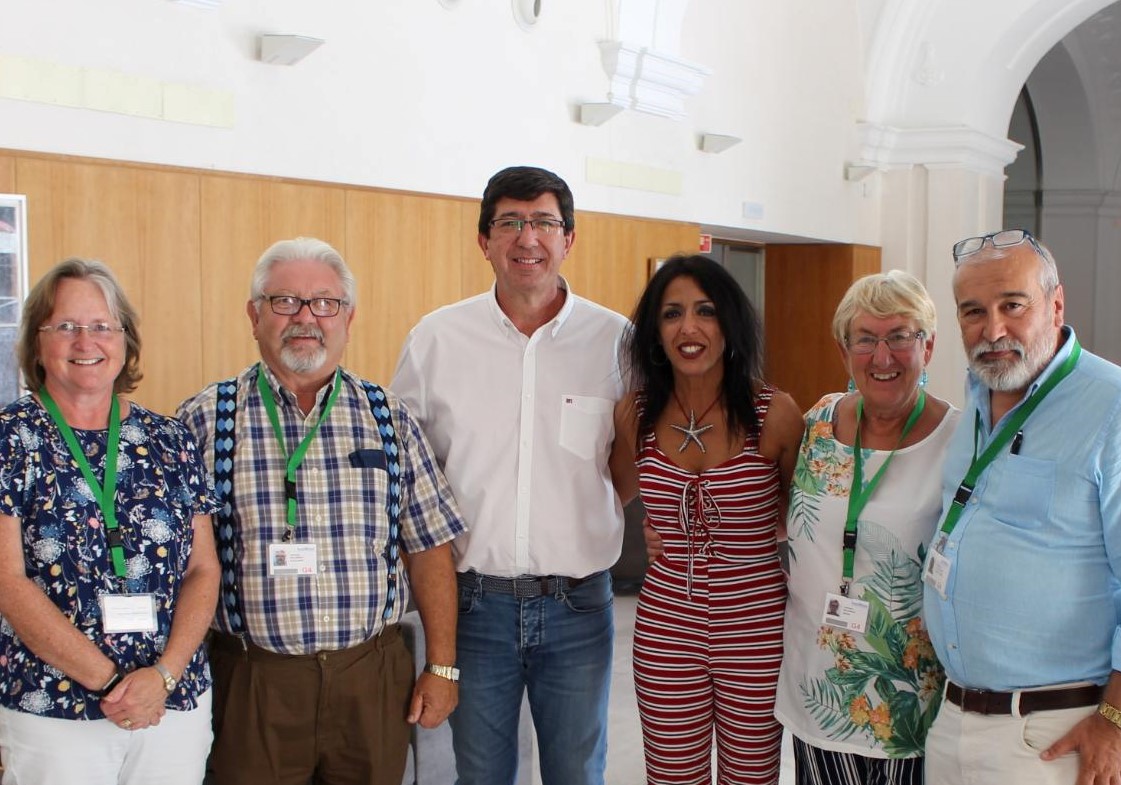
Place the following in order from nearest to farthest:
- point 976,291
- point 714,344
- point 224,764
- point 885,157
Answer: point 976,291 → point 224,764 → point 714,344 → point 885,157

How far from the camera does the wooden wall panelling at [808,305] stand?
41.1 feet

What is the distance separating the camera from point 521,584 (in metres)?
2.99

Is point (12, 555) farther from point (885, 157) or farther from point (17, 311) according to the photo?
point (885, 157)

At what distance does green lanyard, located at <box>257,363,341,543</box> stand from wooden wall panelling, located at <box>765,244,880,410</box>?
10289 mm

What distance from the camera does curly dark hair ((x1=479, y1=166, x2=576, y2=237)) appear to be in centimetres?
301

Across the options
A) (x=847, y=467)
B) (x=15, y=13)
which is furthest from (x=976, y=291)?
(x=15, y=13)

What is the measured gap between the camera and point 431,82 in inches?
270

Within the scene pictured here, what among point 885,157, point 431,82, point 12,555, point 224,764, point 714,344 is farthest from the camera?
point 885,157

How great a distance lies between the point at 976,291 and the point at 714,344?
0.70 meters

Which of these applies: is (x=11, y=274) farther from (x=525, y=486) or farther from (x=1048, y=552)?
(x=1048, y=552)

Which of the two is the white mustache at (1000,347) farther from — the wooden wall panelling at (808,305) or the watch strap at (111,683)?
the wooden wall panelling at (808,305)

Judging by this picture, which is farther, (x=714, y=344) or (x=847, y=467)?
(x=714, y=344)

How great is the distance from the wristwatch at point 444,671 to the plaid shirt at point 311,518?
0.19 m

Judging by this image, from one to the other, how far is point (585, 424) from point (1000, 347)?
1127 mm
